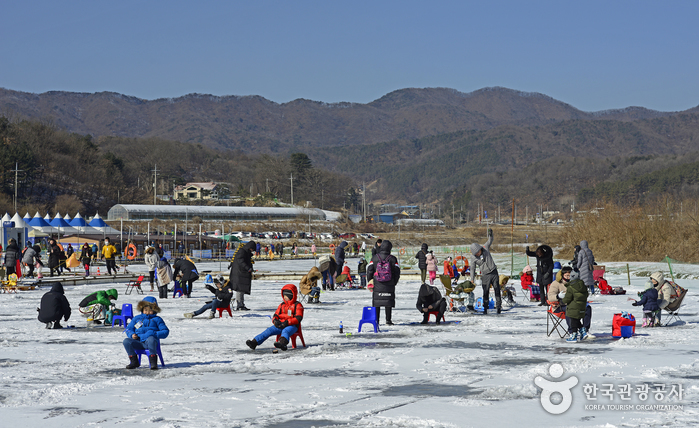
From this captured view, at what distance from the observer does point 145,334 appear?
941cm

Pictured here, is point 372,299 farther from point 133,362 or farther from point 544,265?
point 133,362

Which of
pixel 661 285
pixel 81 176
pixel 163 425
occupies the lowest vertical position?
pixel 163 425

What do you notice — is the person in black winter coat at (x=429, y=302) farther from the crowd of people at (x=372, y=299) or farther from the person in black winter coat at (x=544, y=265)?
the person in black winter coat at (x=544, y=265)

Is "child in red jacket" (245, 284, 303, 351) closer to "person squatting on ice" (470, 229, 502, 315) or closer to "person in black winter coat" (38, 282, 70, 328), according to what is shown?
"person in black winter coat" (38, 282, 70, 328)

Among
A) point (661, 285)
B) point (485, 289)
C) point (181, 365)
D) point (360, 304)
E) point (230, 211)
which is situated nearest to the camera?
point (181, 365)

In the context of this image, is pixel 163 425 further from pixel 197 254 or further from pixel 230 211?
pixel 230 211

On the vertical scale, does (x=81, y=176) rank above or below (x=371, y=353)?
above

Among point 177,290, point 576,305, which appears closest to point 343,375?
point 576,305

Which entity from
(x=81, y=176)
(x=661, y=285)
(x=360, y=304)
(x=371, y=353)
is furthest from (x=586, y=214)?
(x=81, y=176)

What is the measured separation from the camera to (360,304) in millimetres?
18375

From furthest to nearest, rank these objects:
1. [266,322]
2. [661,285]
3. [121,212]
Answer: [121,212]
[266,322]
[661,285]

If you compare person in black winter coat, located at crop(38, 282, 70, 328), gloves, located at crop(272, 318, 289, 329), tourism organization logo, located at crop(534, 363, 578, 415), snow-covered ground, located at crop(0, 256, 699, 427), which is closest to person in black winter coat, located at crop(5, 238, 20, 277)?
snow-covered ground, located at crop(0, 256, 699, 427)

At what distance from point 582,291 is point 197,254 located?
39751mm

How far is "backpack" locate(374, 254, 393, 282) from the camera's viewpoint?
12625mm
